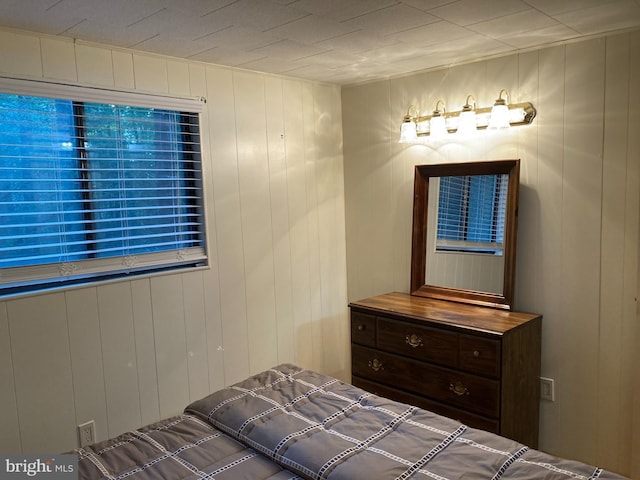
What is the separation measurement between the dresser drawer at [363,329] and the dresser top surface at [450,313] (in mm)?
62

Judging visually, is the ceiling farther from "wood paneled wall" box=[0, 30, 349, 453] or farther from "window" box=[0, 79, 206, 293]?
"window" box=[0, 79, 206, 293]

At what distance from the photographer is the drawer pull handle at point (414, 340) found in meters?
2.89

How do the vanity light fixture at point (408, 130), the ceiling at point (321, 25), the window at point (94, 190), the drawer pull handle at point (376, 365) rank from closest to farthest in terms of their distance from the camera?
1. the ceiling at point (321, 25)
2. the window at point (94, 190)
3. the drawer pull handle at point (376, 365)
4. the vanity light fixture at point (408, 130)

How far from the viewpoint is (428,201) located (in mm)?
3299

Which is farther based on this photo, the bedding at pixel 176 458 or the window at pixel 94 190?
the window at pixel 94 190

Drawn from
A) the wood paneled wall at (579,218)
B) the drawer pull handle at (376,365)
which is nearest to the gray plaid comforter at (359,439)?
the drawer pull handle at (376,365)

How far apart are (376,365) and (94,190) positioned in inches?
72.8

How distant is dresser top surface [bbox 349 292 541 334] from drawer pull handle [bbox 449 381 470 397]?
1.05 ft

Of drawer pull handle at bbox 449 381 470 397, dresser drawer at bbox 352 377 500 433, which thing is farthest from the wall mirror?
dresser drawer at bbox 352 377 500 433

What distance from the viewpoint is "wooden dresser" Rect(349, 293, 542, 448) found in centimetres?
261

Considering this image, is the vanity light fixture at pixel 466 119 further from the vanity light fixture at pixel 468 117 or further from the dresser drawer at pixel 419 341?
the dresser drawer at pixel 419 341

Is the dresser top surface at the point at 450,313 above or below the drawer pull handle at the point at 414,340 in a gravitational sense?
above

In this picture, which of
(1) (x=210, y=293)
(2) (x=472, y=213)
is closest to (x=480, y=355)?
(2) (x=472, y=213)

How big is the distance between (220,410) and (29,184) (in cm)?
134
